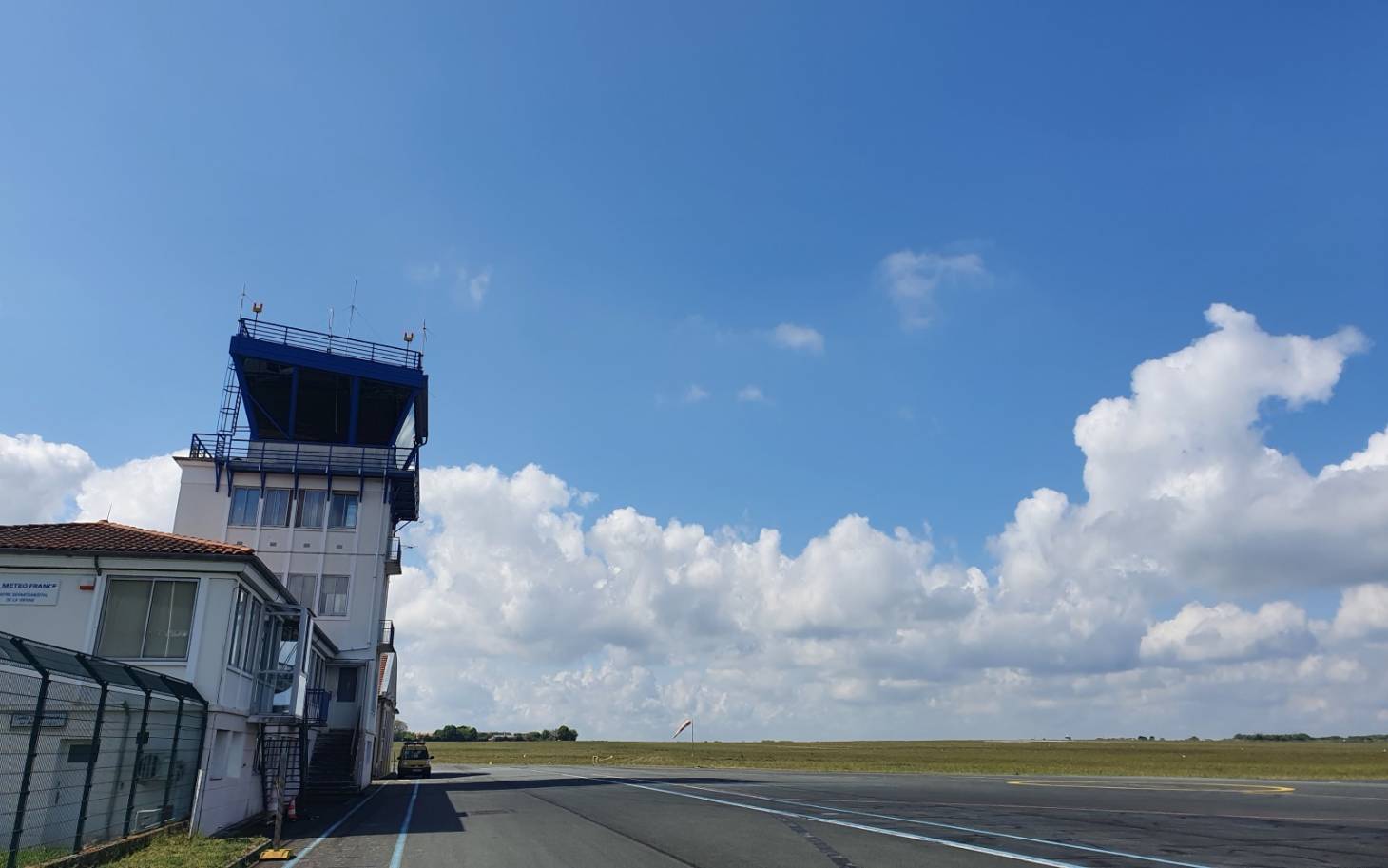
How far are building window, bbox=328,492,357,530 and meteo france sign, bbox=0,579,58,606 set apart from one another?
2404 cm

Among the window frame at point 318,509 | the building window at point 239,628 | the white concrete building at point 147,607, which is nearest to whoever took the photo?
the white concrete building at point 147,607

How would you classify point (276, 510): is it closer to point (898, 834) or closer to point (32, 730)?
point (32, 730)

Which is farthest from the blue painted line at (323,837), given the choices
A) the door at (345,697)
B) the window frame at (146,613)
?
the door at (345,697)

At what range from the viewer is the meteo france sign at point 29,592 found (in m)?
20.0

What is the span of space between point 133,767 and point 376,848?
4.43 meters

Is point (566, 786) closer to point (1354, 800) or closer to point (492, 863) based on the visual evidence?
point (492, 863)

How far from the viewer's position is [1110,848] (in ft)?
50.8

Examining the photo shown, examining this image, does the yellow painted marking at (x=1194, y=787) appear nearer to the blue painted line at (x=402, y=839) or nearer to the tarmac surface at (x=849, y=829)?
the tarmac surface at (x=849, y=829)

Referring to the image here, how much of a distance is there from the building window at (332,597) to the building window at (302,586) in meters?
0.39

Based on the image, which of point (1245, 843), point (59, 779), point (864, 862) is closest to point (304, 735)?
point (59, 779)

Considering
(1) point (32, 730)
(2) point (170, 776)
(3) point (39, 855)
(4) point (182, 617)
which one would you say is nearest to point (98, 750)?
(3) point (39, 855)

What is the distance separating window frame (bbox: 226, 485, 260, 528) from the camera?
142 feet

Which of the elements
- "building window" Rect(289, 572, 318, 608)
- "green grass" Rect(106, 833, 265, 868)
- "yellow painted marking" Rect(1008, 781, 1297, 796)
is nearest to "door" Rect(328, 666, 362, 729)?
"building window" Rect(289, 572, 318, 608)

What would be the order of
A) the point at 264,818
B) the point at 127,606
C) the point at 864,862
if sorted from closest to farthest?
the point at 864,862
the point at 127,606
the point at 264,818
